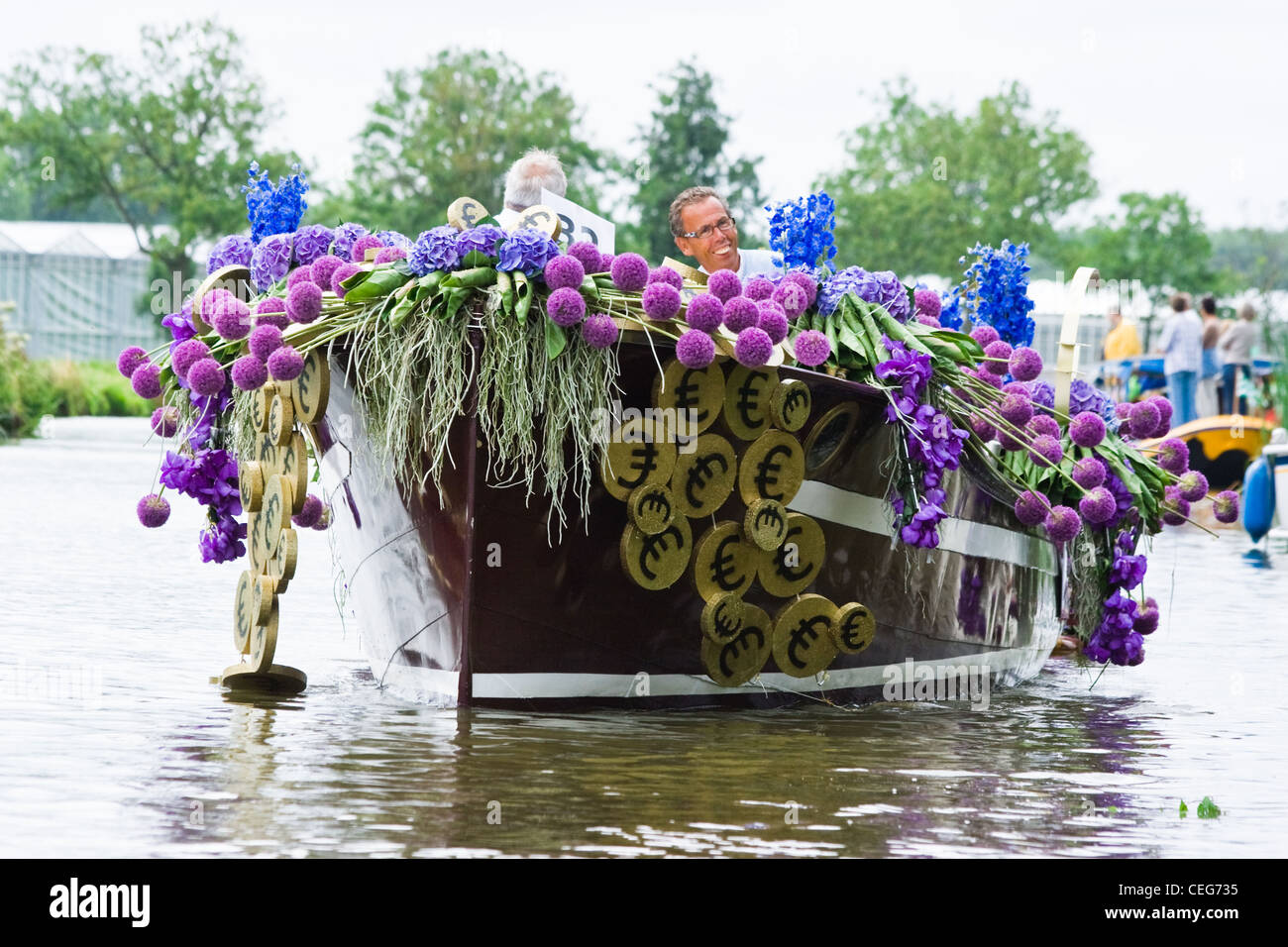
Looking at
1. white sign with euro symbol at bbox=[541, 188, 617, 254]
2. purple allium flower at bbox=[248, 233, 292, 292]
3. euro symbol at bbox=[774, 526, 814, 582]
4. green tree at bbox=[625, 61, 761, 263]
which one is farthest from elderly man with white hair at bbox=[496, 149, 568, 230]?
green tree at bbox=[625, 61, 761, 263]

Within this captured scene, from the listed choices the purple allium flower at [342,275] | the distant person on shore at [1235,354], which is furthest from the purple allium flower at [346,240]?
the distant person on shore at [1235,354]

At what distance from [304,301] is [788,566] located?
195 centimetres

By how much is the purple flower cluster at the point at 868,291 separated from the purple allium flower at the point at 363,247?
1.64 m

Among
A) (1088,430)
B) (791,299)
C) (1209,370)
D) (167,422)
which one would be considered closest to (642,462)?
(791,299)

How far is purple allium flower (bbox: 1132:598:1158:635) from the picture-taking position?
28.2 feet

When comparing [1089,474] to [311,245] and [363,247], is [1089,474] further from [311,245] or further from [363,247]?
[311,245]

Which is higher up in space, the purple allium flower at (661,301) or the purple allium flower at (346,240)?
the purple allium flower at (346,240)

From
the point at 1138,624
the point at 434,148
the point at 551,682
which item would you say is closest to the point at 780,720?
the point at 551,682

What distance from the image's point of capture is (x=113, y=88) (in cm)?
5019

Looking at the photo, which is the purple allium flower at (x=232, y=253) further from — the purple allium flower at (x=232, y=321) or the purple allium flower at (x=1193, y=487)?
the purple allium flower at (x=1193, y=487)

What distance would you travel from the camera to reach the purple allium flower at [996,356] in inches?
294

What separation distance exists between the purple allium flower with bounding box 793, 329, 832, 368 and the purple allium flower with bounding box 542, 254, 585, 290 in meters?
0.89

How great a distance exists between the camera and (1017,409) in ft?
23.3

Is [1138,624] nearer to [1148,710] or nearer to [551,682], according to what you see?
[1148,710]
